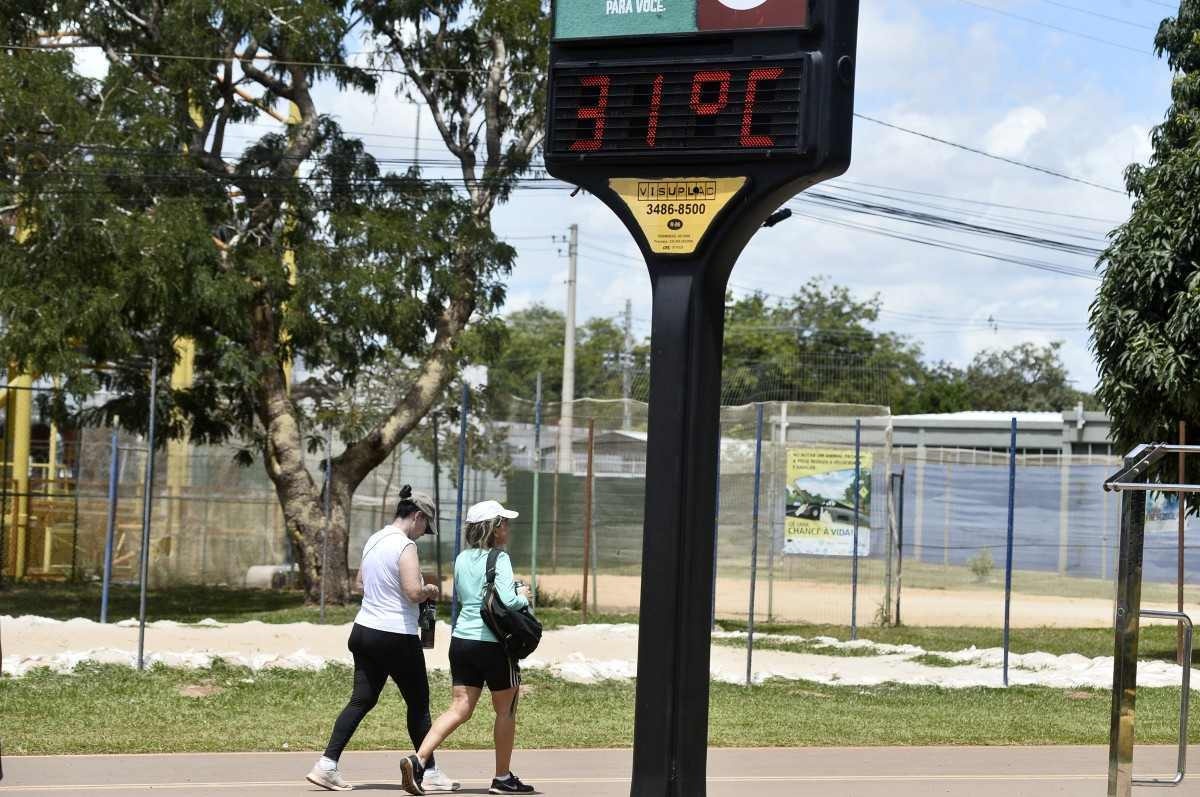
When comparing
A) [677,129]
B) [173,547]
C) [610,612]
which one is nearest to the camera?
[677,129]

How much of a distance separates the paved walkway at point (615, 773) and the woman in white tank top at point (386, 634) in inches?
16.0

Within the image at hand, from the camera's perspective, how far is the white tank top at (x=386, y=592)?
9133mm

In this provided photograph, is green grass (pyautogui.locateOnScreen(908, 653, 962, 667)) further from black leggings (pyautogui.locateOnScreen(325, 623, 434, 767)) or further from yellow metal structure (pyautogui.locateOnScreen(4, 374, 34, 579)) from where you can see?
yellow metal structure (pyautogui.locateOnScreen(4, 374, 34, 579))

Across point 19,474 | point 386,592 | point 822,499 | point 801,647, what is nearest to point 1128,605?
point 386,592

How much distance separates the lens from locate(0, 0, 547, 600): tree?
21000 mm

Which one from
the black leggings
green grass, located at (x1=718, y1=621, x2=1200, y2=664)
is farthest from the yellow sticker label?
green grass, located at (x1=718, y1=621, x2=1200, y2=664)

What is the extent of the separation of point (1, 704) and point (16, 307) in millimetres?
8964

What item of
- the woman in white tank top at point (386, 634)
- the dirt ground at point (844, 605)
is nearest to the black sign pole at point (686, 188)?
the woman in white tank top at point (386, 634)

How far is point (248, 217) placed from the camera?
23.5 metres

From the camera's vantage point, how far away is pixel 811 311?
76.1 metres

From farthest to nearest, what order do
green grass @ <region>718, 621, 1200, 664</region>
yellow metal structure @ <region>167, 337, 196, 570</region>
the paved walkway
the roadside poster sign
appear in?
yellow metal structure @ <region>167, 337, 196, 570</region>, the roadside poster sign, green grass @ <region>718, 621, 1200, 664</region>, the paved walkway

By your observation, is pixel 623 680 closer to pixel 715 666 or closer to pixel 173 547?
pixel 715 666

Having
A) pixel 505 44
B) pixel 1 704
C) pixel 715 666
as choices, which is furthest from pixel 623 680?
pixel 505 44

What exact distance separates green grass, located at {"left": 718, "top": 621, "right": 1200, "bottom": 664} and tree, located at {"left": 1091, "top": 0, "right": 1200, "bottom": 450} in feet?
11.2
